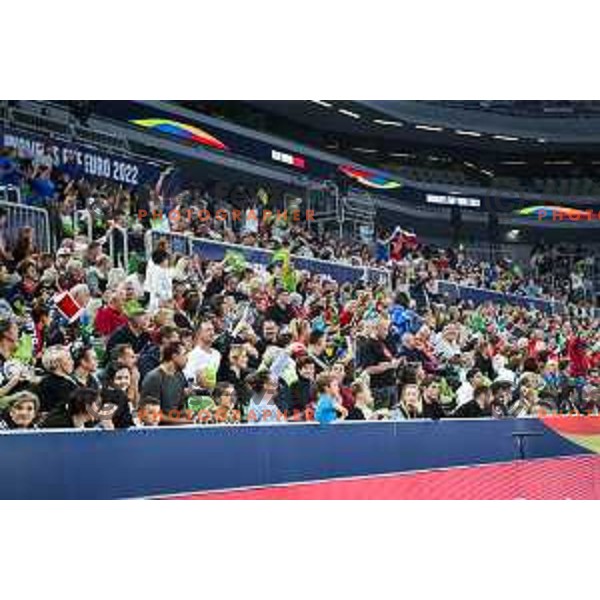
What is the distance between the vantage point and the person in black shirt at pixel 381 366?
338 inches

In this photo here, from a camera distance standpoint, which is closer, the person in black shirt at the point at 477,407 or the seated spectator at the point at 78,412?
the seated spectator at the point at 78,412

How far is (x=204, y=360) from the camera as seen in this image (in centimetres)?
797

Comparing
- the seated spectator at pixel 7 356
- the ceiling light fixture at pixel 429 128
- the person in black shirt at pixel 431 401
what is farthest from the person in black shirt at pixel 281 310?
the ceiling light fixture at pixel 429 128

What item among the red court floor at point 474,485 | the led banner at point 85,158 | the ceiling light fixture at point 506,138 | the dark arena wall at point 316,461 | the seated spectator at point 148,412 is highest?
the ceiling light fixture at point 506,138

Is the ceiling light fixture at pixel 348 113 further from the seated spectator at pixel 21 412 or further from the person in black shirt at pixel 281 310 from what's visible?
the seated spectator at pixel 21 412

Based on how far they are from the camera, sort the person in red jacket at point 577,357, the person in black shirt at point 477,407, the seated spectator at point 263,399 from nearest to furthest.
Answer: the seated spectator at point 263,399 < the person in black shirt at point 477,407 < the person in red jacket at point 577,357

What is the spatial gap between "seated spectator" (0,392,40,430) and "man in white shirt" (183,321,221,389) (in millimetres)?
1191

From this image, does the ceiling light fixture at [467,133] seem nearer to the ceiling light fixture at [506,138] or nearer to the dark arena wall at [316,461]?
the ceiling light fixture at [506,138]

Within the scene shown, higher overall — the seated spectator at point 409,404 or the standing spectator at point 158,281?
the standing spectator at point 158,281

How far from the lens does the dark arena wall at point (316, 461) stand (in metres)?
6.90

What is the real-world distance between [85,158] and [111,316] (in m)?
1.31

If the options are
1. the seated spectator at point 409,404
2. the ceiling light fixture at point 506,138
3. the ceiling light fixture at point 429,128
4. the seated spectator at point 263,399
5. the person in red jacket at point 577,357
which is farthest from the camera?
the ceiling light fixture at point 506,138

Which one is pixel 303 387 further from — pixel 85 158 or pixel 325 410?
pixel 85 158
